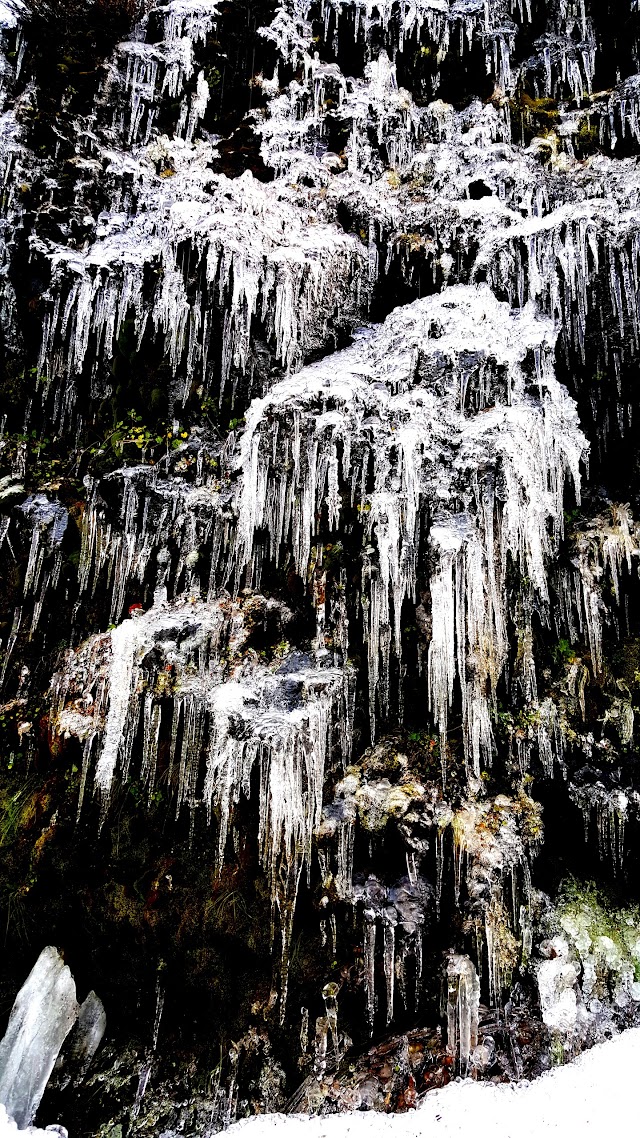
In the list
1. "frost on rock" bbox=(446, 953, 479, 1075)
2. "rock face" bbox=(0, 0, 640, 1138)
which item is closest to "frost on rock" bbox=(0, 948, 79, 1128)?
"rock face" bbox=(0, 0, 640, 1138)

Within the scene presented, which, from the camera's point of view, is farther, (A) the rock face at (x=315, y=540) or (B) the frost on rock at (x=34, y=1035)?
(A) the rock face at (x=315, y=540)

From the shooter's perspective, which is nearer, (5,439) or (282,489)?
(282,489)

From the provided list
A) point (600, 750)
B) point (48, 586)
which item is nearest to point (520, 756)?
point (600, 750)

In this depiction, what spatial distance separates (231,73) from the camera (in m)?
6.46

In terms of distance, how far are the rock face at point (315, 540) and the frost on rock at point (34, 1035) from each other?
0.18m

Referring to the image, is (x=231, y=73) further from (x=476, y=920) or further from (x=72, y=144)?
(x=476, y=920)

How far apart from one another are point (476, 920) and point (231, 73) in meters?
7.98

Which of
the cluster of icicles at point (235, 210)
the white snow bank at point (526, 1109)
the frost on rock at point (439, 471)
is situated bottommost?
the white snow bank at point (526, 1109)

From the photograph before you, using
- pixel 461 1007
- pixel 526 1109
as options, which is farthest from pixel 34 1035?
pixel 526 1109

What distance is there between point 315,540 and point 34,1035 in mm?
4609

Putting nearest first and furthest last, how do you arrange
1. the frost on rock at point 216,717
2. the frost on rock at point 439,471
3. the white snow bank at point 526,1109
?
1. the white snow bank at point 526,1109
2. the frost on rock at point 439,471
3. the frost on rock at point 216,717

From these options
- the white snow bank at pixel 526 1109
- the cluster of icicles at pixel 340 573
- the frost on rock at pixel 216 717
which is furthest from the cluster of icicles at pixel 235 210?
the white snow bank at pixel 526 1109

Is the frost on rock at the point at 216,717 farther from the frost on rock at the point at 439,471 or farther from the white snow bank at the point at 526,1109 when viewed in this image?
the white snow bank at the point at 526,1109

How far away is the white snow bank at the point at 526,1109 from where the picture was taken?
458 centimetres
